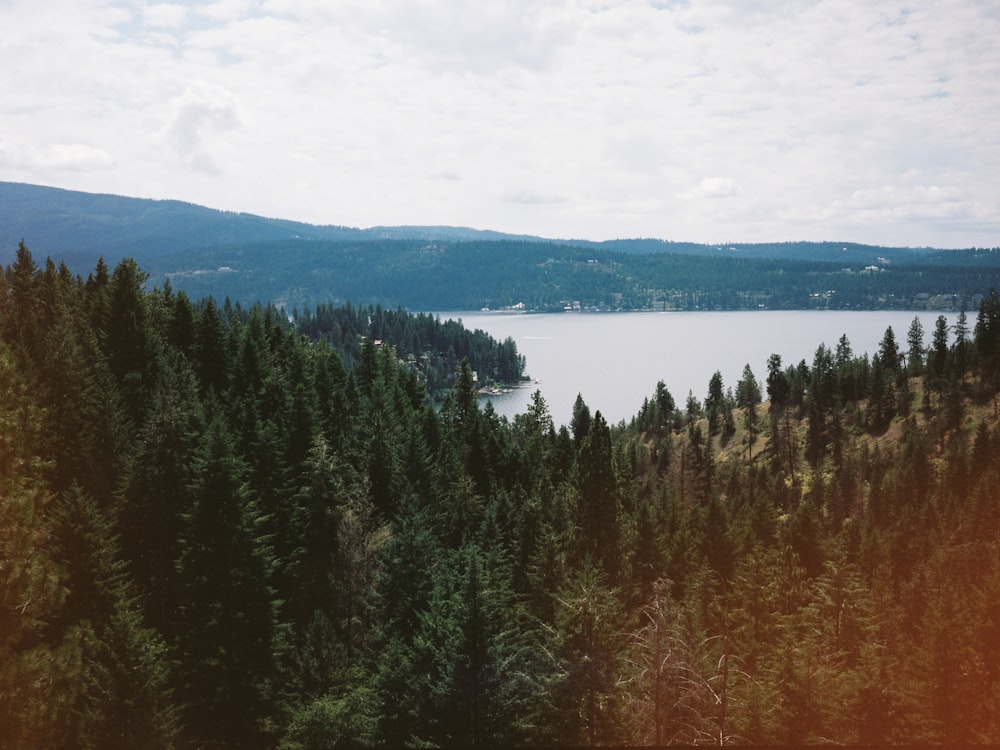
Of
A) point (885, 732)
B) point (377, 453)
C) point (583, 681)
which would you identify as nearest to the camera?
point (583, 681)

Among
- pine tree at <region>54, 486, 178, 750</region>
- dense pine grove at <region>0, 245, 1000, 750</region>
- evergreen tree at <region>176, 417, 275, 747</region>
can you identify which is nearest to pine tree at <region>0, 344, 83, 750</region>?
dense pine grove at <region>0, 245, 1000, 750</region>

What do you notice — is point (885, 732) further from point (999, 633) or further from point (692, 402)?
point (692, 402)

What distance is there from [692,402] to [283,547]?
144 metres

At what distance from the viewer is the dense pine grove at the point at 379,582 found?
72.9 feet

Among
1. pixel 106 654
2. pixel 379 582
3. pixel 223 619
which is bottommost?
pixel 379 582

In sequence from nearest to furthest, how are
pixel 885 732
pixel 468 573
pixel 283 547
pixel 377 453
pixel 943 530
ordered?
pixel 468 573 → pixel 885 732 → pixel 283 547 → pixel 377 453 → pixel 943 530

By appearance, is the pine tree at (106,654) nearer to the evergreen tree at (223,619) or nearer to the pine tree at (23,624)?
the evergreen tree at (223,619)

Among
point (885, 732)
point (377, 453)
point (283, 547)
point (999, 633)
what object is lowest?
point (885, 732)

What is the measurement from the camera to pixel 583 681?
21.9 meters

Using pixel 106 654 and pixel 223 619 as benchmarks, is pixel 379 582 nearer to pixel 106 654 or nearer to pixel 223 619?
pixel 223 619

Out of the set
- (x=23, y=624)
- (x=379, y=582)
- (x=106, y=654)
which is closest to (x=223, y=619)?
(x=106, y=654)

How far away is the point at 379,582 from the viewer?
3712 cm

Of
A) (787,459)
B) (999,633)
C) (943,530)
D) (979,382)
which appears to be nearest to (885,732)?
(999,633)

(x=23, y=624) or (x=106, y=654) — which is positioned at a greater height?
(x=23, y=624)
